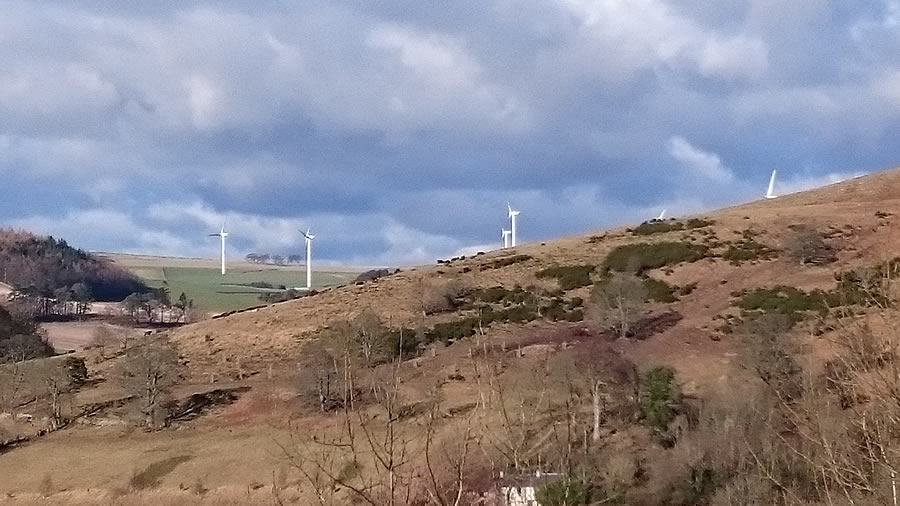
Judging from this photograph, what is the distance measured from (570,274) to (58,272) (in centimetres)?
11479

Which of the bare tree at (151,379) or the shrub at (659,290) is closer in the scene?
the bare tree at (151,379)

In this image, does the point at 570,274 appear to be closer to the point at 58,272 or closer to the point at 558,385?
the point at 558,385

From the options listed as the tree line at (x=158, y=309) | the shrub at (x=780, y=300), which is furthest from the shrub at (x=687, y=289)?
the tree line at (x=158, y=309)

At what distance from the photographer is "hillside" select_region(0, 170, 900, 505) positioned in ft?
36.7

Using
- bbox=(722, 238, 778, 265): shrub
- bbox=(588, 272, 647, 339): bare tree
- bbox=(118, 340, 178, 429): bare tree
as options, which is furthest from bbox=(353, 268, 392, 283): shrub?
bbox=(118, 340, 178, 429): bare tree

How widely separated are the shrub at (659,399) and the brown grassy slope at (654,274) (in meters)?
9.37

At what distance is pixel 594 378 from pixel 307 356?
76.5ft

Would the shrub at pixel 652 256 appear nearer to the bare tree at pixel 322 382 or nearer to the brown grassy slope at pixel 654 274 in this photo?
the brown grassy slope at pixel 654 274

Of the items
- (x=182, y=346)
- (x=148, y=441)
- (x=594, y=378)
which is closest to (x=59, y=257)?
(x=182, y=346)

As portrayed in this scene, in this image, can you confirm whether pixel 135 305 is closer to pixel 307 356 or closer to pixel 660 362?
pixel 307 356

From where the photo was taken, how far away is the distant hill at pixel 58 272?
170625 millimetres

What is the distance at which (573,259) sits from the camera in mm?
91188

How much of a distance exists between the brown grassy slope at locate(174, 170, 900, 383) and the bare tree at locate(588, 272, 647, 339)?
83.3 inches

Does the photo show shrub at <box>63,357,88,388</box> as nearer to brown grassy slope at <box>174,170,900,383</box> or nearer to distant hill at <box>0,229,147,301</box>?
brown grassy slope at <box>174,170,900,383</box>
